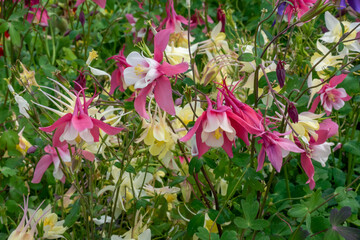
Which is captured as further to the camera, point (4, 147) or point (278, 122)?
point (4, 147)

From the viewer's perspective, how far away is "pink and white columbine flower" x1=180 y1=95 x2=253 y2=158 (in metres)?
1.04

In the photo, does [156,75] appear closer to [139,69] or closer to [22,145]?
[139,69]

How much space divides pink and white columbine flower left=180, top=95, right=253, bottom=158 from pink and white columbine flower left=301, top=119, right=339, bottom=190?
212 millimetres

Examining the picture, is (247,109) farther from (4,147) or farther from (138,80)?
(4,147)

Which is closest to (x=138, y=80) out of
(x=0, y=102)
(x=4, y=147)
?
→ (x=4, y=147)

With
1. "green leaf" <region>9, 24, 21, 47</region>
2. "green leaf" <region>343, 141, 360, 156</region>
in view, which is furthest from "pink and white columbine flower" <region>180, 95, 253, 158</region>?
"green leaf" <region>9, 24, 21, 47</region>

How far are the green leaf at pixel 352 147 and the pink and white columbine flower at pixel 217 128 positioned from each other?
0.74 metres

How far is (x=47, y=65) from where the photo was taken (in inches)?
81.0

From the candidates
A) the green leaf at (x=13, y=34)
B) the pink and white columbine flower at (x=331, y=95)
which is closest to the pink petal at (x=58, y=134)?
the pink and white columbine flower at (x=331, y=95)

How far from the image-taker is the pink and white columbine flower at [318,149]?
1.23 metres

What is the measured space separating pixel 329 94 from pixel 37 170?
2.62ft

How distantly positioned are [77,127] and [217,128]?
273 millimetres

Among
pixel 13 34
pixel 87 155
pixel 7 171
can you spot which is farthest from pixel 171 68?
pixel 13 34

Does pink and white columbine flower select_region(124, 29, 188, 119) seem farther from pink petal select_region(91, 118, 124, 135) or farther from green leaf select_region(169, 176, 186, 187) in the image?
green leaf select_region(169, 176, 186, 187)
